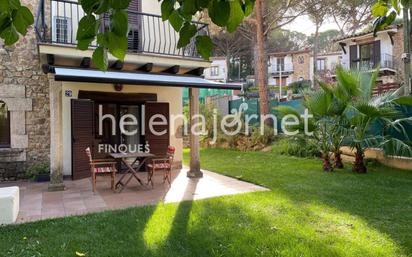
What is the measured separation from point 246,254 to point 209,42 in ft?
12.2

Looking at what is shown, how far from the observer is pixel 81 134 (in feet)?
33.2

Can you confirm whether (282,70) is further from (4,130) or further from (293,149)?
(4,130)

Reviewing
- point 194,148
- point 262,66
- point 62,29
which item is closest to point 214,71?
point 262,66

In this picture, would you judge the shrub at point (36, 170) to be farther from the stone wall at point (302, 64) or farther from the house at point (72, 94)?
the stone wall at point (302, 64)

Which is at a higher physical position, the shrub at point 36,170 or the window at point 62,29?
the window at point 62,29

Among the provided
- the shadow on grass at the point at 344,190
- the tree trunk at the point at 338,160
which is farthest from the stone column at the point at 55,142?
the tree trunk at the point at 338,160

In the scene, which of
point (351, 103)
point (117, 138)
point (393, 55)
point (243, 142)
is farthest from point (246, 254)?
point (393, 55)

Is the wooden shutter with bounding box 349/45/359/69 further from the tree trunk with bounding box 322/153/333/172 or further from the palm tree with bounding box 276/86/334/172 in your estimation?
the tree trunk with bounding box 322/153/333/172

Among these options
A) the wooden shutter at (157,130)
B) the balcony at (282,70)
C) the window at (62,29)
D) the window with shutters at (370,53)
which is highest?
the balcony at (282,70)

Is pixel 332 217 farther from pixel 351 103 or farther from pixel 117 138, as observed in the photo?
pixel 117 138

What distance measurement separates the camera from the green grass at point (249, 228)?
4652mm

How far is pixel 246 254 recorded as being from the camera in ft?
14.9

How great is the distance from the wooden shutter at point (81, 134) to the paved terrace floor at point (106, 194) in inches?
14.9

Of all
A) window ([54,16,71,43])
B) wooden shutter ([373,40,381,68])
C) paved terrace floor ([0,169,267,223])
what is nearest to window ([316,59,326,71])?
wooden shutter ([373,40,381,68])
